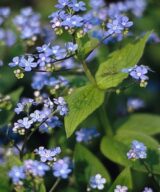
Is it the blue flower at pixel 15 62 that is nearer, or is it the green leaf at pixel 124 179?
the blue flower at pixel 15 62

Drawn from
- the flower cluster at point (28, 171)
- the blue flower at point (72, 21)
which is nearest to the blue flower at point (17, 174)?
the flower cluster at point (28, 171)

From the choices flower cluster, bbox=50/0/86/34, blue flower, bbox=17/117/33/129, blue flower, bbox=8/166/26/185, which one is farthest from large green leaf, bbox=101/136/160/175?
blue flower, bbox=8/166/26/185

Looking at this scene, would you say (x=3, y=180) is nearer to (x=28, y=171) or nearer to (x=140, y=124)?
(x=28, y=171)

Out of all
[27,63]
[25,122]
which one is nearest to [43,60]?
[27,63]

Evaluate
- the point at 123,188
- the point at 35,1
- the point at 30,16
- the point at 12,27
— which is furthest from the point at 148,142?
the point at 35,1

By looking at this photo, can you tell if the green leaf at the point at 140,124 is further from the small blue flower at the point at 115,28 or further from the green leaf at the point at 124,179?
the small blue flower at the point at 115,28

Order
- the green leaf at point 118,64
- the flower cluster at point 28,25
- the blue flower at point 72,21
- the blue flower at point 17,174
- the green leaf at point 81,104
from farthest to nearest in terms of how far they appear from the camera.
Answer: the flower cluster at point 28,25 → the green leaf at point 118,64 → the green leaf at point 81,104 → the blue flower at point 72,21 → the blue flower at point 17,174

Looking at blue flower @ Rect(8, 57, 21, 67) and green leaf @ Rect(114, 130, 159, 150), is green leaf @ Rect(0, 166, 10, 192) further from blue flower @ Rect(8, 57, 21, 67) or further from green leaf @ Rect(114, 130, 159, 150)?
green leaf @ Rect(114, 130, 159, 150)
